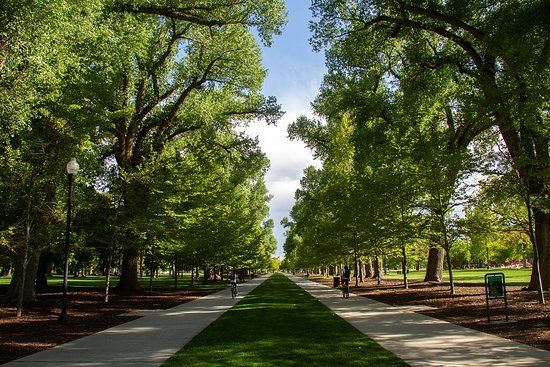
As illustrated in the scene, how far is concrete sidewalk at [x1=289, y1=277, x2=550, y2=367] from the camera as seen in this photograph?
7366 mm

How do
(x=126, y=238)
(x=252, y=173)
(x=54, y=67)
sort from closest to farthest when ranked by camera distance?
(x=54, y=67) → (x=126, y=238) → (x=252, y=173)

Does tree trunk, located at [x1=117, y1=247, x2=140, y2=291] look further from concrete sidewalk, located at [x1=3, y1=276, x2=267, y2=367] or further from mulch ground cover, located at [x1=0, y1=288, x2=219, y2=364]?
concrete sidewalk, located at [x1=3, y1=276, x2=267, y2=367]

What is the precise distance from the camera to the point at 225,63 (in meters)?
27.6

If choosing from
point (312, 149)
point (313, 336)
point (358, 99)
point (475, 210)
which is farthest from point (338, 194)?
point (313, 336)

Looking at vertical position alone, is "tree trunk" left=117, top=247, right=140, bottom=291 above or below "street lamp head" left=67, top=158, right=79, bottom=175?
below

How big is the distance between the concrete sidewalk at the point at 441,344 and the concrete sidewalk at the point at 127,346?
171 inches

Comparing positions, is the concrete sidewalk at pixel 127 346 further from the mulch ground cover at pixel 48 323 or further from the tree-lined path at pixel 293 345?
the mulch ground cover at pixel 48 323

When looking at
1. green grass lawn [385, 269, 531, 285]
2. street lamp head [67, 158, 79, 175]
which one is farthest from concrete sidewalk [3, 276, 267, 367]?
green grass lawn [385, 269, 531, 285]

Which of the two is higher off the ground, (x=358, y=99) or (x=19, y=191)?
(x=358, y=99)

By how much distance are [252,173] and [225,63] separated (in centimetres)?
896

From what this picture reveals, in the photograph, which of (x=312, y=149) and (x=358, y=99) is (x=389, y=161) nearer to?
(x=358, y=99)

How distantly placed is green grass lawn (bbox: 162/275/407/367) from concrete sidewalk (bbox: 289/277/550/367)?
0.42 m

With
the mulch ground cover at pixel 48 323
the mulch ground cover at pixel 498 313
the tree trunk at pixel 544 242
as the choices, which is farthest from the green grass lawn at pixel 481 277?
the mulch ground cover at pixel 48 323

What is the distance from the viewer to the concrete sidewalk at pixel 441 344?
290 inches
